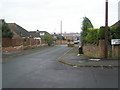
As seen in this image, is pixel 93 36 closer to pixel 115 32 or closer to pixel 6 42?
pixel 115 32

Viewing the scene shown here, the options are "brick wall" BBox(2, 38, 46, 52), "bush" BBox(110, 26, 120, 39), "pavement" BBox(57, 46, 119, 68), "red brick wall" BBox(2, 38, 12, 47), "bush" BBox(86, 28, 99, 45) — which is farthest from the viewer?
"brick wall" BBox(2, 38, 46, 52)

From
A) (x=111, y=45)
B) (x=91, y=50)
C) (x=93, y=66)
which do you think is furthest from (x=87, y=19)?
(x=93, y=66)

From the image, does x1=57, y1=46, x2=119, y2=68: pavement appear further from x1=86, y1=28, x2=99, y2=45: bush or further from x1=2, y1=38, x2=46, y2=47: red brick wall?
x1=2, y1=38, x2=46, y2=47: red brick wall

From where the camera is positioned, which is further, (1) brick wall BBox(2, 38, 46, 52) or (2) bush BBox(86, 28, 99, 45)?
(1) brick wall BBox(2, 38, 46, 52)

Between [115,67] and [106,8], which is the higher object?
[106,8]

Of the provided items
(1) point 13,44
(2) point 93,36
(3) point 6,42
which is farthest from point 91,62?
(1) point 13,44

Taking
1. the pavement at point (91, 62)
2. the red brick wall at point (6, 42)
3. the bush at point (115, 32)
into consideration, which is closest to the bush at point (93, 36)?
the bush at point (115, 32)

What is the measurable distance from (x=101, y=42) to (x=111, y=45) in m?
1.00

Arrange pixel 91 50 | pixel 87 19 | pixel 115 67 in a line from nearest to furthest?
pixel 115 67 → pixel 91 50 → pixel 87 19

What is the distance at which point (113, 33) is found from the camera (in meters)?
15.8

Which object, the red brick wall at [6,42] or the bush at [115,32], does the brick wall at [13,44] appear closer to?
the red brick wall at [6,42]

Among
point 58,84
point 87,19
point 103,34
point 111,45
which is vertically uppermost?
point 87,19

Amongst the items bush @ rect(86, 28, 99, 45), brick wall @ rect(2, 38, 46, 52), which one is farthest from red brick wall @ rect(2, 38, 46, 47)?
bush @ rect(86, 28, 99, 45)

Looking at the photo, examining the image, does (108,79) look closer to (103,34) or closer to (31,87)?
(31,87)
